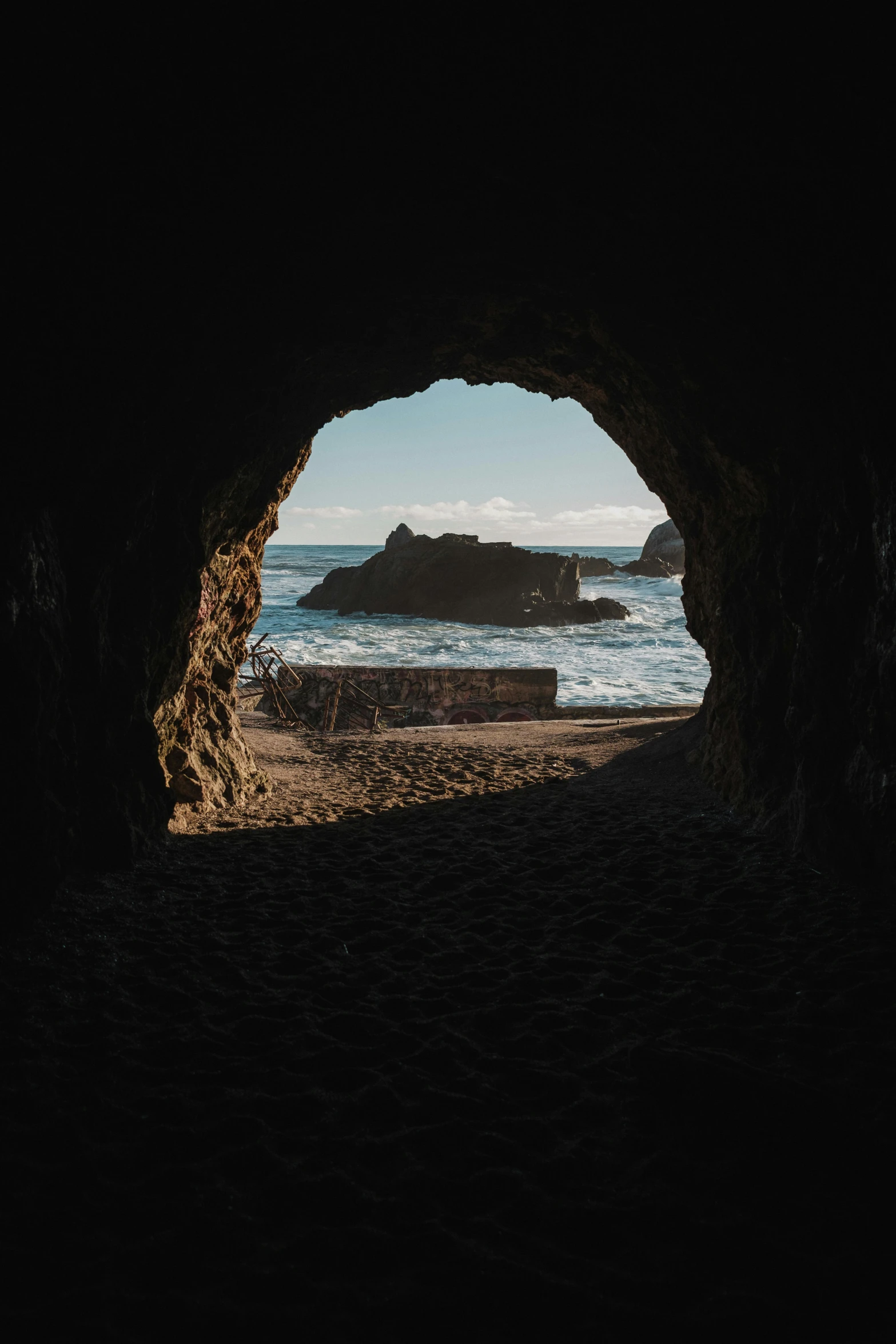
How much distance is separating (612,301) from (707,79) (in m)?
2.46

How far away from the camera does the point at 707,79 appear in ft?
13.1

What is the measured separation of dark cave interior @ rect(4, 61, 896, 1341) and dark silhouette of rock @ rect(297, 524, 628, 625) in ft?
127

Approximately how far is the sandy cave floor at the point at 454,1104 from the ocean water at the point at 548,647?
64.8ft

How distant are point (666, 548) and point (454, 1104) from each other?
8341 cm

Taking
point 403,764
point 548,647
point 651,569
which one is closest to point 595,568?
point 651,569

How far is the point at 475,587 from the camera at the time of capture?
4878cm

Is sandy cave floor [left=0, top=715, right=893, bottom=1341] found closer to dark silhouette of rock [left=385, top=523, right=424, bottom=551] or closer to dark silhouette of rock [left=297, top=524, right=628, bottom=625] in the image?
dark silhouette of rock [left=297, top=524, right=628, bottom=625]

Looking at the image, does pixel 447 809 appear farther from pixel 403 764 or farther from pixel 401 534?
pixel 401 534

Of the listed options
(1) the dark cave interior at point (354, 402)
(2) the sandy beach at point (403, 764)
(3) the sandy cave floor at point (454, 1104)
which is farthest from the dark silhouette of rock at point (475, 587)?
(3) the sandy cave floor at point (454, 1104)

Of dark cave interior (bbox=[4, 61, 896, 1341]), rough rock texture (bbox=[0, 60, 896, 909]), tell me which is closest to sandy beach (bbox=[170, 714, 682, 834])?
dark cave interior (bbox=[4, 61, 896, 1341])

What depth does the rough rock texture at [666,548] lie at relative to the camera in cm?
7881

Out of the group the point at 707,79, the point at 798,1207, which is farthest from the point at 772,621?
the point at 798,1207

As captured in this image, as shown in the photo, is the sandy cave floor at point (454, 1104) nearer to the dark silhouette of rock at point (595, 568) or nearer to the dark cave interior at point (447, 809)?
the dark cave interior at point (447, 809)

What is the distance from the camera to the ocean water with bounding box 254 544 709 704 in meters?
29.3
